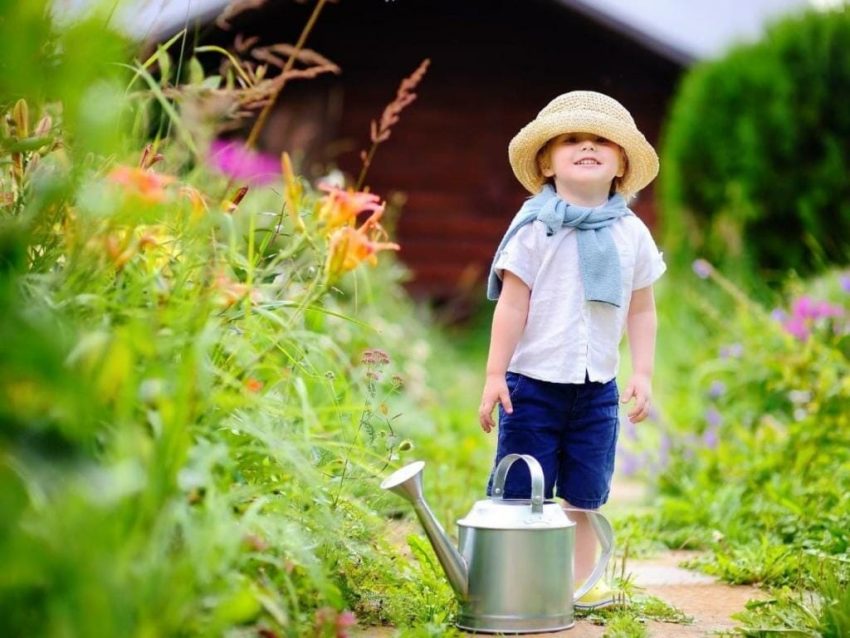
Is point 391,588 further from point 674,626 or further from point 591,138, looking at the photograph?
point 591,138

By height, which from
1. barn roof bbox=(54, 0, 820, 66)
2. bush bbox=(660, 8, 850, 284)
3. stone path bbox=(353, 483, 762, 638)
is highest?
barn roof bbox=(54, 0, 820, 66)

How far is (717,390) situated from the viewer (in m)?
5.43

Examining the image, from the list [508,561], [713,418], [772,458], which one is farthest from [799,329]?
[508,561]

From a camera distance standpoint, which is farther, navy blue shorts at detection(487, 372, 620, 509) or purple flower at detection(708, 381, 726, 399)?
purple flower at detection(708, 381, 726, 399)

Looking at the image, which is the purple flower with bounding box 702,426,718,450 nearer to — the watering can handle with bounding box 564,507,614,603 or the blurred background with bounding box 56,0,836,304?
the watering can handle with bounding box 564,507,614,603

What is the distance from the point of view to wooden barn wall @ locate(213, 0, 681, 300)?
1032 centimetres

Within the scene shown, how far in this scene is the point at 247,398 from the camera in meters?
2.16

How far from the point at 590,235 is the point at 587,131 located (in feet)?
0.77

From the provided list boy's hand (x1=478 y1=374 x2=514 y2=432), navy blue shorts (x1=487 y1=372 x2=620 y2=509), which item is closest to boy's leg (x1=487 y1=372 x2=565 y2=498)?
navy blue shorts (x1=487 y1=372 x2=620 y2=509)

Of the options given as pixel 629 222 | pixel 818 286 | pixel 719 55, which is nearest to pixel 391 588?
pixel 629 222

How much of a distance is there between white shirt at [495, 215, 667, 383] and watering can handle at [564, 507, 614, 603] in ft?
1.02

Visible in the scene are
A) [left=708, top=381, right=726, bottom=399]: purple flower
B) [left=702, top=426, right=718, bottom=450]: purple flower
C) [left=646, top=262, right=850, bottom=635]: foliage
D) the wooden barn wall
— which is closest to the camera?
[left=646, top=262, right=850, bottom=635]: foliage

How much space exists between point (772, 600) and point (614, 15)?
25.0ft

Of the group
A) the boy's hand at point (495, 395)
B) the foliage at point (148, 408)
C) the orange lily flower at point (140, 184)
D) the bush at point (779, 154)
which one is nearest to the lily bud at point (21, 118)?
the foliage at point (148, 408)
